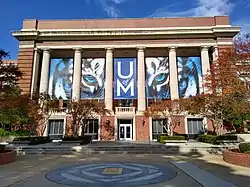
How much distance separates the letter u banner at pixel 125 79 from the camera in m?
34.7

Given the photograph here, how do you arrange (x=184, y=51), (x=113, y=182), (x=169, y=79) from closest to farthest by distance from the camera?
1. (x=113, y=182)
2. (x=169, y=79)
3. (x=184, y=51)

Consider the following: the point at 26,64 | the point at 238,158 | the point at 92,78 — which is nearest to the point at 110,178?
the point at 238,158

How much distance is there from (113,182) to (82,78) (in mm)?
30347

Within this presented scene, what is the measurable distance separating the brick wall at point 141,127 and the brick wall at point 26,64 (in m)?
18.3

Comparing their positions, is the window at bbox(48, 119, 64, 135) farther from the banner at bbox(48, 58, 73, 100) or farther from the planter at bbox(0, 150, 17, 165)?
the planter at bbox(0, 150, 17, 165)

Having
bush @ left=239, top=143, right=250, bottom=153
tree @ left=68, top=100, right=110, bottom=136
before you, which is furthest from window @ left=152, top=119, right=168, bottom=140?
bush @ left=239, top=143, right=250, bottom=153

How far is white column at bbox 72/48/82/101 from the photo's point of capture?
35.6m

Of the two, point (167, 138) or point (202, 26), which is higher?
point (202, 26)

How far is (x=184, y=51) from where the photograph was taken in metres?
40.0

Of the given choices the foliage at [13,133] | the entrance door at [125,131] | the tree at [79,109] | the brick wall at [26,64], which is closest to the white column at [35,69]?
the brick wall at [26,64]

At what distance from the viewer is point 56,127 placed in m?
35.2

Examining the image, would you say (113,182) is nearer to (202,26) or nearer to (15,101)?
(15,101)

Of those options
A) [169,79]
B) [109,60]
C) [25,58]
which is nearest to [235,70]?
[169,79]

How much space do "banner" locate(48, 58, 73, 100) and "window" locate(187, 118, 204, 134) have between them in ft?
64.2
